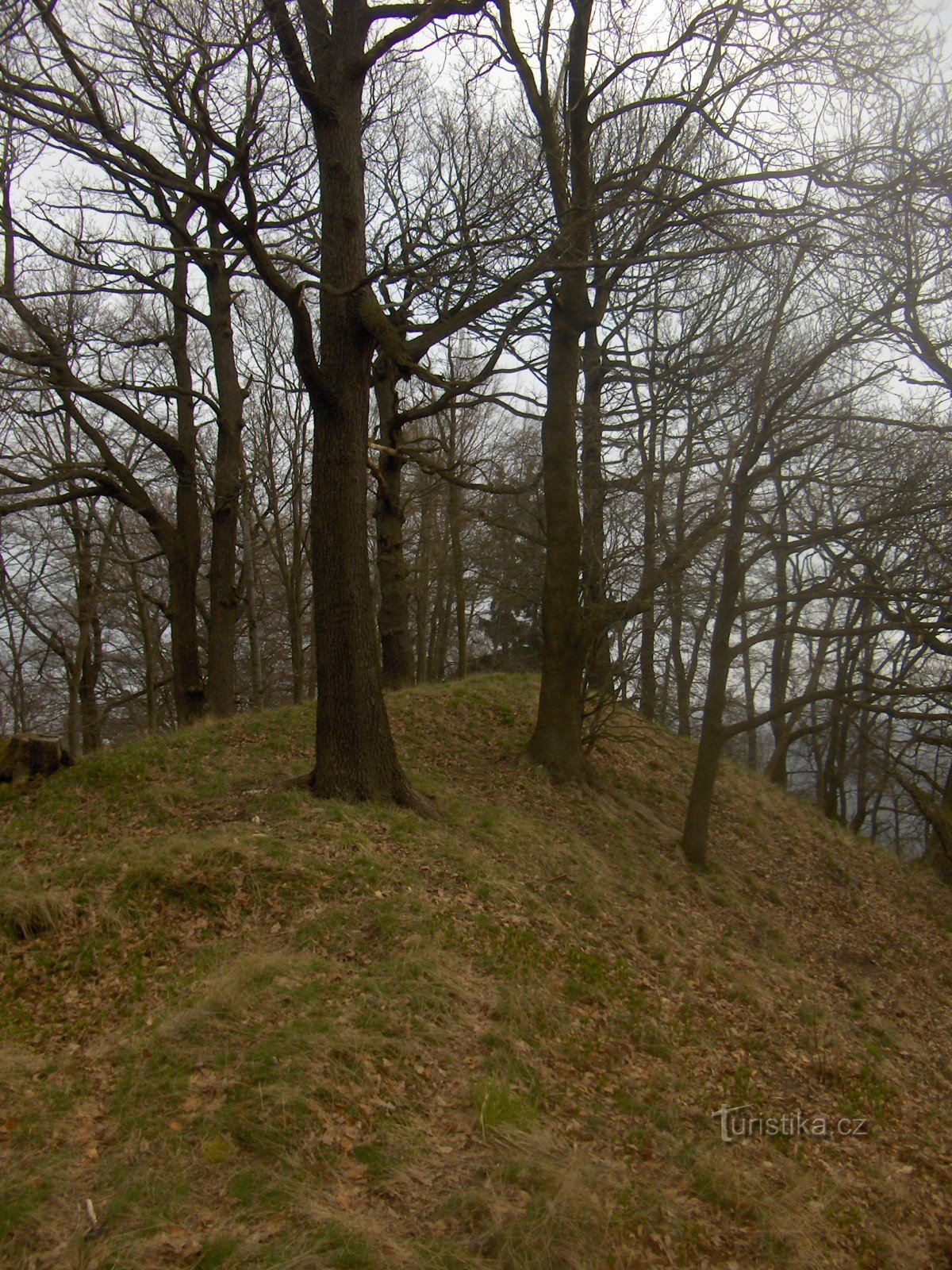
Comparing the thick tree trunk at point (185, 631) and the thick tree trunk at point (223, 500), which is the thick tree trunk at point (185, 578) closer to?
the thick tree trunk at point (185, 631)

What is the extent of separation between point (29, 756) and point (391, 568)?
7326 mm

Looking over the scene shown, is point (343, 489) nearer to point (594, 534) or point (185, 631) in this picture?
point (594, 534)

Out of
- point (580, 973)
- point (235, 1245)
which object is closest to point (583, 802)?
point (580, 973)

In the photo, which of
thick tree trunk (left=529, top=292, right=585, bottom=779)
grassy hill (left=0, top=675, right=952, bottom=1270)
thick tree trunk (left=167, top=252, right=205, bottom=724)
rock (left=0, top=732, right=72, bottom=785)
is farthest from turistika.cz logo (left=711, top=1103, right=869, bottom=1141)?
thick tree trunk (left=167, top=252, right=205, bottom=724)

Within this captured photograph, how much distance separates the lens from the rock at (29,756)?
8.16 meters

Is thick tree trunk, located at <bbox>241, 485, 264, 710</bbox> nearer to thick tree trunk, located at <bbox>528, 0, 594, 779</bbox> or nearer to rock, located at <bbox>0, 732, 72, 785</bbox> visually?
thick tree trunk, located at <bbox>528, 0, 594, 779</bbox>

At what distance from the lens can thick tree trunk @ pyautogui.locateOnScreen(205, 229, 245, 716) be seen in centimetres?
1366

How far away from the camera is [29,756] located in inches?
326

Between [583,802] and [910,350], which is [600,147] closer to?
[910,350]

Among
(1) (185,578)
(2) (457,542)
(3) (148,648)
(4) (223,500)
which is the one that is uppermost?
(2) (457,542)

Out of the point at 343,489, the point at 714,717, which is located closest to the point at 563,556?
the point at 714,717

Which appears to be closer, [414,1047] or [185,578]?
[414,1047]

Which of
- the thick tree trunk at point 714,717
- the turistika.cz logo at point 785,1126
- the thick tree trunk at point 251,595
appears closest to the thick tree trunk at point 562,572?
the thick tree trunk at point 714,717

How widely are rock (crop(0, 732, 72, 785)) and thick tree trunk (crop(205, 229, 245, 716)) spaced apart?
529 cm
